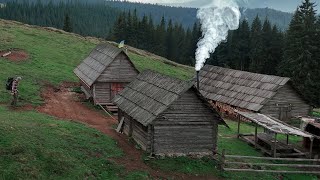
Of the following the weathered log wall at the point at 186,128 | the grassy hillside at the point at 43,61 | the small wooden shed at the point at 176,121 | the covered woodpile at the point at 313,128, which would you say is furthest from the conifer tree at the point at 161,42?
the weathered log wall at the point at 186,128

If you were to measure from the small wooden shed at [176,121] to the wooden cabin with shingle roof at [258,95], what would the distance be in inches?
568

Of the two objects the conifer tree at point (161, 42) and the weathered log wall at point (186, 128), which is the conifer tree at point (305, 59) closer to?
the weathered log wall at point (186, 128)

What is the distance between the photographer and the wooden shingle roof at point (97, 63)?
35656mm

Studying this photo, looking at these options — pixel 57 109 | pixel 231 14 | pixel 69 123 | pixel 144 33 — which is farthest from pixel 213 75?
pixel 144 33

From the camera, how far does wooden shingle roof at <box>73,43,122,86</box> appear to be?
35.7m

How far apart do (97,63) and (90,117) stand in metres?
8.46

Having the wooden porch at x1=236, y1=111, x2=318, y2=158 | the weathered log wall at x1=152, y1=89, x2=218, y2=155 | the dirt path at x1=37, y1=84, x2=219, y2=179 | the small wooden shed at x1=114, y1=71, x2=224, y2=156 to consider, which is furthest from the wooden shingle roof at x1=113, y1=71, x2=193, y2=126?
the wooden porch at x1=236, y1=111, x2=318, y2=158

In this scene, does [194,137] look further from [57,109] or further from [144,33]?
[144,33]

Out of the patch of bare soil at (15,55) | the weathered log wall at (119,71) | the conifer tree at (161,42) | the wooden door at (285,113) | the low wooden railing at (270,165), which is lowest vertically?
the low wooden railing at (270,165)

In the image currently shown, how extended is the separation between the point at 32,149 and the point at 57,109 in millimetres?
12109

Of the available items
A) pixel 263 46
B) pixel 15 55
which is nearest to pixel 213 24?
pixel 15 55

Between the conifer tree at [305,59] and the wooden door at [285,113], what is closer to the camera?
the wooden door at [285,113]

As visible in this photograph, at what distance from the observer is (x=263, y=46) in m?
73.0

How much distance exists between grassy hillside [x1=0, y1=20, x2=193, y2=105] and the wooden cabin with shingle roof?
1258 cm
